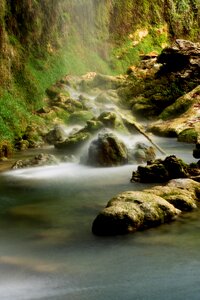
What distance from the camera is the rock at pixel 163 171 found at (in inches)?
597

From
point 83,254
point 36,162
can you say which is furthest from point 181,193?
point 36,162

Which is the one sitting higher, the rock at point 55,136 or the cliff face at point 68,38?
the cliff face at point 68,38

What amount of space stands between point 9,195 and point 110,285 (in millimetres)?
7774

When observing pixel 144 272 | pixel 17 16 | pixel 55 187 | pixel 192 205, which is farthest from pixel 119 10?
pixel 144 272

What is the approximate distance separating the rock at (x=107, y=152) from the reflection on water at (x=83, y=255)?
527 cm

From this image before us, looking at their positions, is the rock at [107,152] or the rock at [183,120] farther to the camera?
the rock at [183,120]

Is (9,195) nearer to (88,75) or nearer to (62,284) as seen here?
(62,284)

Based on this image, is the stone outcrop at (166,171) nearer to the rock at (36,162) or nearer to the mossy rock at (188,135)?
the rock at (36,162)

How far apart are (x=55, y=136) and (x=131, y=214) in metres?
18.5

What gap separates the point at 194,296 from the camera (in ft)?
23.4

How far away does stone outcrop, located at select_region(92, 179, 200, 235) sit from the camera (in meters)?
10.2

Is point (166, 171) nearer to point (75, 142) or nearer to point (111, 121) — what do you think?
point (75, 142)

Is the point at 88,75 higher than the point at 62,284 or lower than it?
higher

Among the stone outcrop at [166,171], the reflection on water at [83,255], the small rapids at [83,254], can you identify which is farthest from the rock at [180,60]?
the reflection on water at [83,255]
